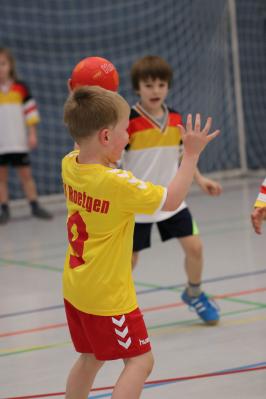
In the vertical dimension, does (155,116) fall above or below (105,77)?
below

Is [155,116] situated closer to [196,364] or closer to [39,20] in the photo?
[196,364]

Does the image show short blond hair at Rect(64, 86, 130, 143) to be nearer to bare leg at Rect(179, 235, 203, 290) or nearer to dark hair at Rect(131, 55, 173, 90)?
bare leg at Rect(179, 235, 203, 290)

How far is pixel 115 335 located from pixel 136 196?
1.35ft

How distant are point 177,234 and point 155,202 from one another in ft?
5.79

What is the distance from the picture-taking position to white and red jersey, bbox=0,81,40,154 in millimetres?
8656

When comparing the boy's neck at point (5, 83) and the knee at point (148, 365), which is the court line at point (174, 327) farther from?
the boy's neck at point (5, 83)

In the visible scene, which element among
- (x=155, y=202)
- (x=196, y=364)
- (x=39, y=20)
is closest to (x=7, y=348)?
(x=196, y=364)

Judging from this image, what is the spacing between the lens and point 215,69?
36.0 ft

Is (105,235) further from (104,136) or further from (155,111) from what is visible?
(155,111)

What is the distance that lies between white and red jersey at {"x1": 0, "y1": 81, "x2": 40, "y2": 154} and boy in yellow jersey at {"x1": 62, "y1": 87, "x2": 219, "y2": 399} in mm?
6056

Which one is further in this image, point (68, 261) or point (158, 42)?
point (158, 42)

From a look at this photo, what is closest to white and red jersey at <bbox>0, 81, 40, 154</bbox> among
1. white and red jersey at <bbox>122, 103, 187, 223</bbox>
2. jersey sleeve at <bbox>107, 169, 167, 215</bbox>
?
white and red jersey at <bbox>122, 103, 187, 223</bbox>

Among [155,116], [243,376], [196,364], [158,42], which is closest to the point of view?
[243,376]

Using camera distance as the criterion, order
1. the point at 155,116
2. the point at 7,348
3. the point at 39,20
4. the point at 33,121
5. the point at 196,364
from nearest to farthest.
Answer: the point at 196,364 → the point at 7,348 → the point at 155,116 → the point at 33,121 → the point at 39,20
